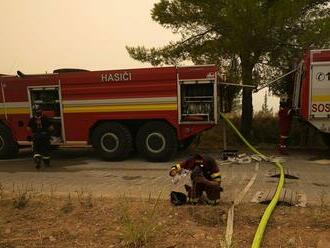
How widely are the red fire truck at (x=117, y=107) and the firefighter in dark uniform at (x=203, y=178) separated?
4.98m

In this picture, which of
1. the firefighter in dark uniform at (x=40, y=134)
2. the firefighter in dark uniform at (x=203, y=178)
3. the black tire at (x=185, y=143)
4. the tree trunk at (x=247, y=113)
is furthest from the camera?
the tree trunk at (x=247, y=113)

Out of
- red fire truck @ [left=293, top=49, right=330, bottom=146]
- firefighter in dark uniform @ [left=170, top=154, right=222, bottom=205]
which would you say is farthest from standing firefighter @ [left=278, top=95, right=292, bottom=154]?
firefighter in dark uniform @ [left=170, top=154, right=222, bottom=205]

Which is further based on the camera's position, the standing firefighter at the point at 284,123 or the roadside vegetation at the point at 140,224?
the standing firefighter at the point at 284,123

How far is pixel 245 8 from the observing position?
13.6m

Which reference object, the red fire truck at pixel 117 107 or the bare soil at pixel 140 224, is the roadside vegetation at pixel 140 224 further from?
the red fire truck at pixel 117 107

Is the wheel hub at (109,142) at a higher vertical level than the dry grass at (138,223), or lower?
higher

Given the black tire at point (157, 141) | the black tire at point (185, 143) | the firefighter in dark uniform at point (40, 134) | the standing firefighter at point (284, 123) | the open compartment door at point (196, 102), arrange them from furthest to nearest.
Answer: the black tire at point (185, 143) → the standing firefighter at point (284, 123) → the black tire at point (157, 141) → the open compartment door at point (196, 102) → the firefighter in dark uniform at point (40, 134)

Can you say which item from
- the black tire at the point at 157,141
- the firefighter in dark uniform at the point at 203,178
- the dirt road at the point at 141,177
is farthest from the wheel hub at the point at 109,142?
the firefighter in dark uniform at the point at 203,178

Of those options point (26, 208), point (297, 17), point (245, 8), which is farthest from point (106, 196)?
point (297, 17)

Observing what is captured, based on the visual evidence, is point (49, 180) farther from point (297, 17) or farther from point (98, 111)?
point (297, 17)

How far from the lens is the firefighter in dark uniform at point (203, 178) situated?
7.39 m

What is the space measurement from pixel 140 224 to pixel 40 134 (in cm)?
678

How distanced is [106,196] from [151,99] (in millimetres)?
4702

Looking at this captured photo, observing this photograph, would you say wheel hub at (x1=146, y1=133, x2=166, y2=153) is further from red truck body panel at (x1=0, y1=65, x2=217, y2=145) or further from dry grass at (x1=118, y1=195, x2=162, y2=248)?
dry grass at (x1=118, y1=195, x2=162, y2=248)
